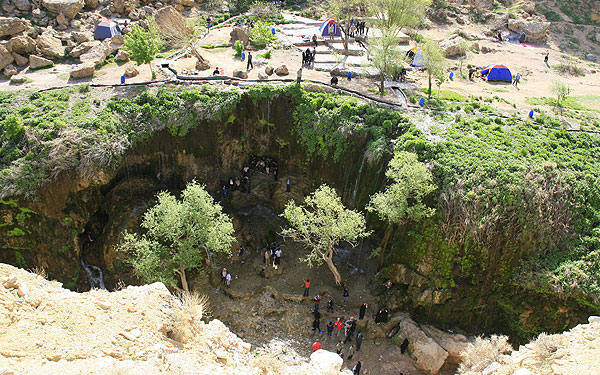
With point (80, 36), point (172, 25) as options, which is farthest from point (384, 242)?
point (80, 36)

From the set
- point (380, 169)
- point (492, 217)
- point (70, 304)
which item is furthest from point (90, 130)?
point (492, 217)

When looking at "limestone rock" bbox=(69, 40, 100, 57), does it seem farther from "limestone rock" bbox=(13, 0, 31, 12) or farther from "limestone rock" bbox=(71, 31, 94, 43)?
"limestone rock" bbox=(13, 0, 31, 12)

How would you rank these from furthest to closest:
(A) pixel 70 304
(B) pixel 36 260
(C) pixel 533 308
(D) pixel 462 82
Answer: (D) pixel 462 82 → (B) pixel 36 260 → (C) pixel 533 308 → (A) pixel 70 304

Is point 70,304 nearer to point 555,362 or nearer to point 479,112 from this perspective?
point 555,362

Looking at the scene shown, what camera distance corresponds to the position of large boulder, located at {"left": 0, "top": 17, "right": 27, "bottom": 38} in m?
41.3

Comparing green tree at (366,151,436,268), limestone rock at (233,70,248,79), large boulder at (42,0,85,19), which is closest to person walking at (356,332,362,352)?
green tree at (366,151,436,268)

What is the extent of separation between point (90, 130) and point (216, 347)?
1986 cm

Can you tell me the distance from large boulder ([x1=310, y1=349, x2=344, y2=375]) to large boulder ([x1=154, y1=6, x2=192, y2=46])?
3254 cm

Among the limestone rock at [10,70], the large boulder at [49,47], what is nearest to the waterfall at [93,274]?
the limestone rock at [10,70]

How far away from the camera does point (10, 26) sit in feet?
136

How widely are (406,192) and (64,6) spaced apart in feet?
134

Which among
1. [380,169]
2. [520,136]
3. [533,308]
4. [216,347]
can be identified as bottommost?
[533,308]

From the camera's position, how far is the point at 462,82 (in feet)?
138

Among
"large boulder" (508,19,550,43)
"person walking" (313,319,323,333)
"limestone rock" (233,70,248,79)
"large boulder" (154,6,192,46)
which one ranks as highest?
"large boulder" (508,19,550,43)
